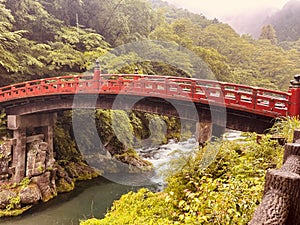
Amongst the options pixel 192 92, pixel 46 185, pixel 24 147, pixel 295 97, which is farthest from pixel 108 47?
pixel 295 97

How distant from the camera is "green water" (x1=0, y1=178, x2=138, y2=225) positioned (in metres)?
12.8

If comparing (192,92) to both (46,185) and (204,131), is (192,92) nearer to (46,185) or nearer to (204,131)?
(204,131)

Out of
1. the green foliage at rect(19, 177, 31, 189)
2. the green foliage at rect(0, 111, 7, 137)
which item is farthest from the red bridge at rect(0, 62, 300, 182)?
the green foliage at rect(0, 111, 7, 137)

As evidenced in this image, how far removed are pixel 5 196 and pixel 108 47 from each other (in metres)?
15.4

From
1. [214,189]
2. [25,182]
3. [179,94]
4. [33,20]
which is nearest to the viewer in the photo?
[214,189]

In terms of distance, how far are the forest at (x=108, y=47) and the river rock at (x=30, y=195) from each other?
7.25 meters

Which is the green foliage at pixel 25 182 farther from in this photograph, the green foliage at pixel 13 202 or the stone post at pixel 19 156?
the green foliage at pixel 13 202

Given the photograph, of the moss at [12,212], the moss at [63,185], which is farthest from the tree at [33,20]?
the moss at [12,212]

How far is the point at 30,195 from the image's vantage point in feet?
46.9

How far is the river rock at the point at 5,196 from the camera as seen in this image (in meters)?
13.4

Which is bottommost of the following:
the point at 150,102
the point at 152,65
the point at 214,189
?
the point at 214,189

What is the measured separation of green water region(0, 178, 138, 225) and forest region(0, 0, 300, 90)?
330 inches

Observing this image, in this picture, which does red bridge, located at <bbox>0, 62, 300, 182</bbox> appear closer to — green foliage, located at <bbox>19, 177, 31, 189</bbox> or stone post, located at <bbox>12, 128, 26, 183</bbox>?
stone post, located at <bbox>12, 128, 26, 183</bbox>

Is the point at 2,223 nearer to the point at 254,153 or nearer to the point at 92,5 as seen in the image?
the point at 254,153
